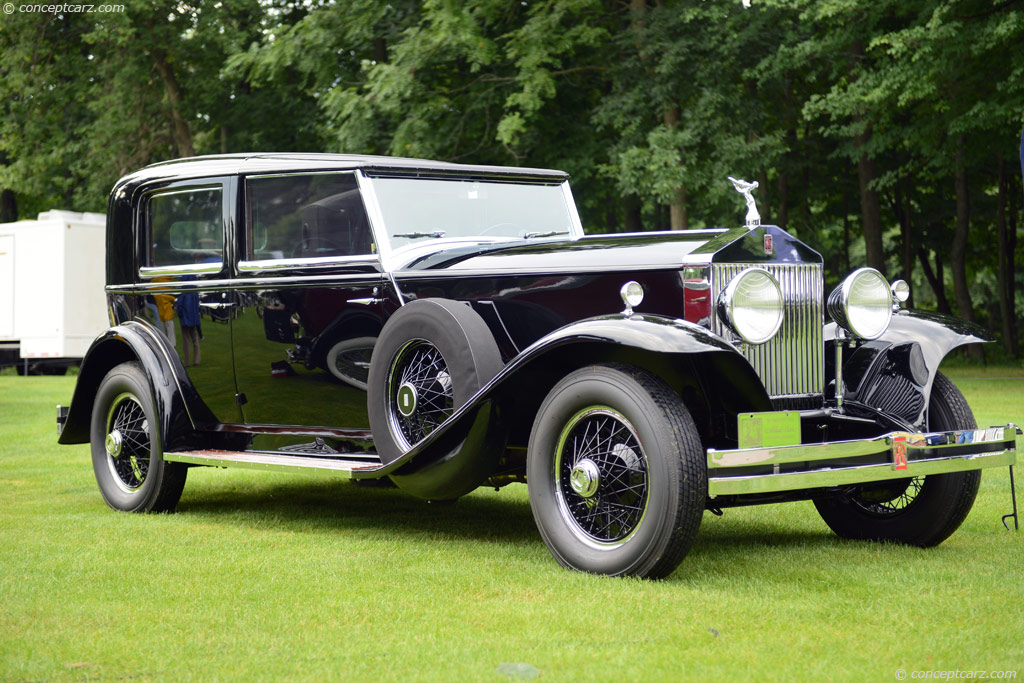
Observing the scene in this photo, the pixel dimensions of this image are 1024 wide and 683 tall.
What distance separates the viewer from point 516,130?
62.7 feet

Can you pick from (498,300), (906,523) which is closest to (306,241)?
(498,300)

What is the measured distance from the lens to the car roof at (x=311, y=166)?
6.17 m

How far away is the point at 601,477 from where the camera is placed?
461cm

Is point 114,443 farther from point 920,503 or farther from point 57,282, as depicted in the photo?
point 57,282

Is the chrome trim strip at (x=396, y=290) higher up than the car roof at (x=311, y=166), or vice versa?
the car roof at (x=311, y=166)

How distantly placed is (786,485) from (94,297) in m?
19.3

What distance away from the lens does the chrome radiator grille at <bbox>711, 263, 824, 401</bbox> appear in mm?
5008

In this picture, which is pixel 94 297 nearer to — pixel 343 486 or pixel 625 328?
pixel 343 486

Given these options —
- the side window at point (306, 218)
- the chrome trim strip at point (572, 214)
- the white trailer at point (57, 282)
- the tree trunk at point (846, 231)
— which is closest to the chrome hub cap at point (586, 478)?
the side window at point (306, 218)

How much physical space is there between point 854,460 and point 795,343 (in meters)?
0.66

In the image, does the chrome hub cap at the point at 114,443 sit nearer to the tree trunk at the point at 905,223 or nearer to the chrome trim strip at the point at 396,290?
the chrome trim strip at the point at 396,290

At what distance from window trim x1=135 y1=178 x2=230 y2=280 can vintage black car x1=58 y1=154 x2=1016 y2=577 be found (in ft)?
0.05

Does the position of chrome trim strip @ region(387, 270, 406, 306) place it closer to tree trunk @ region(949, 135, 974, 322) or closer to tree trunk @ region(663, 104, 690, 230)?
tree trunk @ region(663, 104, 690, 230)

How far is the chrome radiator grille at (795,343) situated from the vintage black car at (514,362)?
1cm
